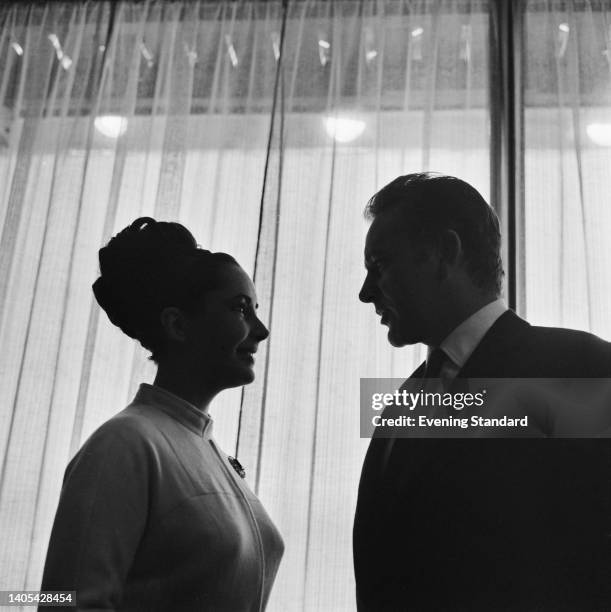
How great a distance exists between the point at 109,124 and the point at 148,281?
1.08m

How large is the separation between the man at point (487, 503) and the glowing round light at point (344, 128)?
3.37 ft

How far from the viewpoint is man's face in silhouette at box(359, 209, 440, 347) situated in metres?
1.28

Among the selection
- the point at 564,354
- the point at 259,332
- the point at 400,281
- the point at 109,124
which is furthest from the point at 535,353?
the point at 109,124

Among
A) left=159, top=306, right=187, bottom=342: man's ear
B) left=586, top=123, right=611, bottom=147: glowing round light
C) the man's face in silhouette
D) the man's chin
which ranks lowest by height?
the man's chin

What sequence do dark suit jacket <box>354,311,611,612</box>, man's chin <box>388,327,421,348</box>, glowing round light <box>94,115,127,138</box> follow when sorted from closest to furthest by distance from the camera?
dark suit jacket <box>354,311,611,612</box>
man's chin <box>388,327,421,348</box>
glowing round light <box>94,115,127,138</box>

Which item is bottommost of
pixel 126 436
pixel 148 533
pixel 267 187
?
pixel 148 533

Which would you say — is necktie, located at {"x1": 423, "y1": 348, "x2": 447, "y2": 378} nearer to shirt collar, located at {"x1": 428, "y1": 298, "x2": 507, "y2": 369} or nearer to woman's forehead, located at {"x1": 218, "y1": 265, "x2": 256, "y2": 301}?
shirt collar, located at {"x1": 428, "y1": 298, "x2": 507, "y2": 369}

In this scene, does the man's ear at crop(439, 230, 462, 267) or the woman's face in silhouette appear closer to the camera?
the man's ear at crop(439, 230, 462, 267)

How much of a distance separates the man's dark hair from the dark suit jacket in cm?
17

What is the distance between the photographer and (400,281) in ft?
4.27

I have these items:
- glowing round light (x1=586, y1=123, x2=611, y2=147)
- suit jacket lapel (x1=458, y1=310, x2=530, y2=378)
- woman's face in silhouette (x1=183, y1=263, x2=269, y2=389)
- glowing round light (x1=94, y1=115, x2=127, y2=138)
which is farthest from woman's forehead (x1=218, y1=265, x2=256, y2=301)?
glowing round light (x1=586, y1=123, x2=611, y2=147)

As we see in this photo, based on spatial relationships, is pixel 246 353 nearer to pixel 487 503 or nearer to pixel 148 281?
pixel 148 281

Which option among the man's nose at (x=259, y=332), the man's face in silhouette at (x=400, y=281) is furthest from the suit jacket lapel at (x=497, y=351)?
the man's nose at (x=259, y=332)

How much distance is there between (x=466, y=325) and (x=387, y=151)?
3.40ft
